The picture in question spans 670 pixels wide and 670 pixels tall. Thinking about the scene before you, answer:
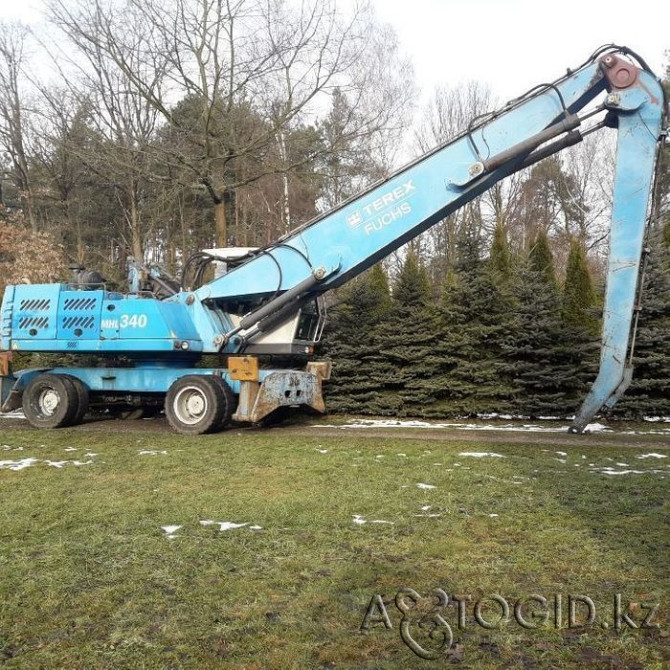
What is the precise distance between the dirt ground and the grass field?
166cm

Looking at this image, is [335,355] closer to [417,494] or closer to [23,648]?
[417,494]

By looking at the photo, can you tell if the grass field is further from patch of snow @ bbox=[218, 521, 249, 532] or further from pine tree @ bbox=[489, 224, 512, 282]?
pine tree @ bbox=[489, 224, 512, 282]

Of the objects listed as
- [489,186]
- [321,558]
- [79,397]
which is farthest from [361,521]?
[79,397]

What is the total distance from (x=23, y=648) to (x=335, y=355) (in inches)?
430

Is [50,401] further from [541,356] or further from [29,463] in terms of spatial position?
[541,356]

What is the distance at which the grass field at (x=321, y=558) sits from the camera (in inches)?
123

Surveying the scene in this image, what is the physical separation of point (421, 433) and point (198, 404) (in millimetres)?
3661

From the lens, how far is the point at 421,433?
10.8 meters

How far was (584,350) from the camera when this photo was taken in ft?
40.3

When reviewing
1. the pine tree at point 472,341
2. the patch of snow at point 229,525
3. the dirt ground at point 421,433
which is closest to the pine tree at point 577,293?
the pine tree at point 472,341

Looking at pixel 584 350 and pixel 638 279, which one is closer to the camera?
pixel 638 279

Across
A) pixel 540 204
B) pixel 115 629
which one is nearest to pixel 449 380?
pixel 115 629

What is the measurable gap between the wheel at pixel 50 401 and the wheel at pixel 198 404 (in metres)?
1.89

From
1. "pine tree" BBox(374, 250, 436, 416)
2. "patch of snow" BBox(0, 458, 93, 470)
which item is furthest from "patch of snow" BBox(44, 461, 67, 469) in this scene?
"pine tree" BBox(374, 250, 436, 416)
